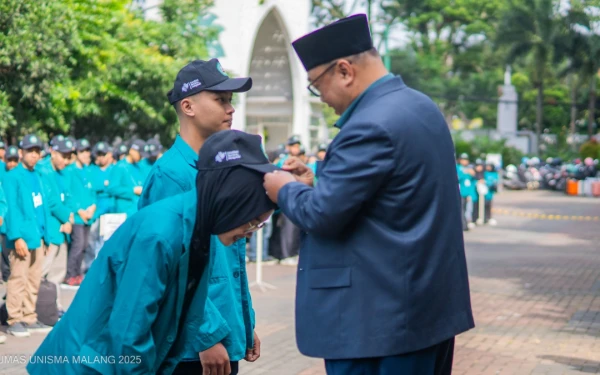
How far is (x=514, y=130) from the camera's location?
63.5 m

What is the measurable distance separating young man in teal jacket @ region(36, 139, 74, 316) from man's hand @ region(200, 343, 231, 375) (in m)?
6.14

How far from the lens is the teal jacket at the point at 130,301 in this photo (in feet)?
9.74

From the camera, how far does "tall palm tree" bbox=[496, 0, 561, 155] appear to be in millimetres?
55438

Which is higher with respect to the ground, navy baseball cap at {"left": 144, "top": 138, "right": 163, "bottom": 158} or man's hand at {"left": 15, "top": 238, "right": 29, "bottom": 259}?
navy baseball cap at {"left": 144, "top": 138, "right": 163, "bottom": 158}

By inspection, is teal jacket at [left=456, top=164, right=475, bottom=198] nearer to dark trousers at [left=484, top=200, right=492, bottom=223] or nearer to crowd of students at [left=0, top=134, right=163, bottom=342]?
dark trousers at [left=484, top=200, right=492, bottom=223]

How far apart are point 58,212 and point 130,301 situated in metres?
7.33

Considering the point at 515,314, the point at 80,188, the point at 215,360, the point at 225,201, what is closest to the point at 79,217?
the point at 80,188

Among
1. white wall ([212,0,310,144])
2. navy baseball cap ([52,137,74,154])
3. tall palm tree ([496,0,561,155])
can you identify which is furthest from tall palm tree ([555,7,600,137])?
navy baseball cap ([52,137,74,154])

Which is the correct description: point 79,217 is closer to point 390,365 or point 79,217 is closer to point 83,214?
point 83,214

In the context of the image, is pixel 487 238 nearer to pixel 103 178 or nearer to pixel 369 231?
pixel 103 178

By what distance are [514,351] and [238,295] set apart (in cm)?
500

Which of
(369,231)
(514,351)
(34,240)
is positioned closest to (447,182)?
(369,231)

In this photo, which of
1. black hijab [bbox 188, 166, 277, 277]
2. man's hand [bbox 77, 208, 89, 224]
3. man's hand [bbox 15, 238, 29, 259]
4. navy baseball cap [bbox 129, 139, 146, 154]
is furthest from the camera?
navy baseball cap [bbox 129, 139, 146, 154]

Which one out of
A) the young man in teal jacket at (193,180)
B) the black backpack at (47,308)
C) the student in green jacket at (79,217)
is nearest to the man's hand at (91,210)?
the student in green jacket at (79,217)
